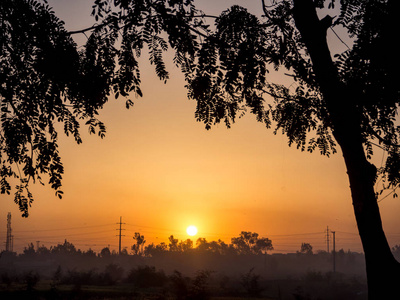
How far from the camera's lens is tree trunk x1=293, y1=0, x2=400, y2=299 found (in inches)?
305

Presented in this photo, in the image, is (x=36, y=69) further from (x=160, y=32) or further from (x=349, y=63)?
(x=349, y=63)

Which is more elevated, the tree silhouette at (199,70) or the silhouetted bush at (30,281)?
the tree silhouette at (199,70)

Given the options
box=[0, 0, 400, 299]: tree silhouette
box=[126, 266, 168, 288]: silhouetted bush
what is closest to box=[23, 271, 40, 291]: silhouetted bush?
box=[126, 266, 168, 288]: silhouetted bush

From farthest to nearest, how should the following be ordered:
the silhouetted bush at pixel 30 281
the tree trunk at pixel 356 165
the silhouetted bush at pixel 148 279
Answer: the silhouetted bush at pixel 148 279 → the silhouetted bush at pixel 30 281 → the tree trunk at pixel 356 165

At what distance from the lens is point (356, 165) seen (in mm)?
8023

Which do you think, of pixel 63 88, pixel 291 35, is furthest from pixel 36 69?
pixel 291 35

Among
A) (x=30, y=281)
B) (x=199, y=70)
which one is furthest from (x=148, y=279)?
(x=199, y=70)

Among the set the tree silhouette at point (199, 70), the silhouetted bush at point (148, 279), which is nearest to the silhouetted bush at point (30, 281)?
the silhouetted bush at point (148, 279)

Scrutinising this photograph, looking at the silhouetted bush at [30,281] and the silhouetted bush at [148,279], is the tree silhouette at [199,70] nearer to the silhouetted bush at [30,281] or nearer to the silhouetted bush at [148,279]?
the silhouetted bush at [30,281]

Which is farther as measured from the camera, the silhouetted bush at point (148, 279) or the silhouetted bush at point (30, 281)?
the silhouetted bush at point (148, 279)

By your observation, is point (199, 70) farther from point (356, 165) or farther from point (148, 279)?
point (148, 279)

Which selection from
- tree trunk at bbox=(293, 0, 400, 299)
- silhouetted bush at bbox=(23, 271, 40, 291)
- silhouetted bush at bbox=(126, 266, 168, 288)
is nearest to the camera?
tree trunk at bbox=(293, 0, 400, 299)

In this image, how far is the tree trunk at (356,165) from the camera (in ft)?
25.5

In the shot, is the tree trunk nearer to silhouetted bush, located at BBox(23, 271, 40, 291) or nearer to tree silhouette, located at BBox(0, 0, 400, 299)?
tree silhouette, located at BBox(0, 0, 400, 299)
